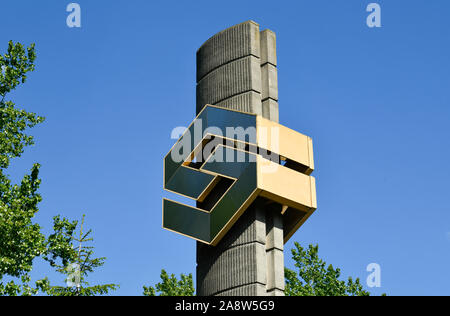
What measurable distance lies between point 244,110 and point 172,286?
16.0m

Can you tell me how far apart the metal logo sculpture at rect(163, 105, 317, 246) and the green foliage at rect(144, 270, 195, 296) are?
536 inches

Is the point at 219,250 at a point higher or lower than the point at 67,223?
lower

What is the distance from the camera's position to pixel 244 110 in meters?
20.5

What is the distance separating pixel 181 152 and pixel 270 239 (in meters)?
3.92

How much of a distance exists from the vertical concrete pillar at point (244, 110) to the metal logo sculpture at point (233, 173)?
0.44m

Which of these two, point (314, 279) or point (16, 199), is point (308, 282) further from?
point (16, 199)

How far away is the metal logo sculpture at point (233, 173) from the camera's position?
19141mm

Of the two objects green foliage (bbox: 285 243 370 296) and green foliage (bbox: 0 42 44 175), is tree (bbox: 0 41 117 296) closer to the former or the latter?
green foliage (bbox: 0 42 44 175)

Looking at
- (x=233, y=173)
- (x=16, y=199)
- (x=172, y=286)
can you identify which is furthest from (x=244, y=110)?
(x=172, y=286)

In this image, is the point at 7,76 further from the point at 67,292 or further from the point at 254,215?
the point at 254,215

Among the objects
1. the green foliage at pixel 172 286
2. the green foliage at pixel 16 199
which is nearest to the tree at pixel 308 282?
the green foliage at pixel 172 286

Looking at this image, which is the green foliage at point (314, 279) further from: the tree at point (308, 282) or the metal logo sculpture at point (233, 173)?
the metal logo sculpture at point (233, 173)

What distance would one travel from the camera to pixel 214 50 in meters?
22.1
